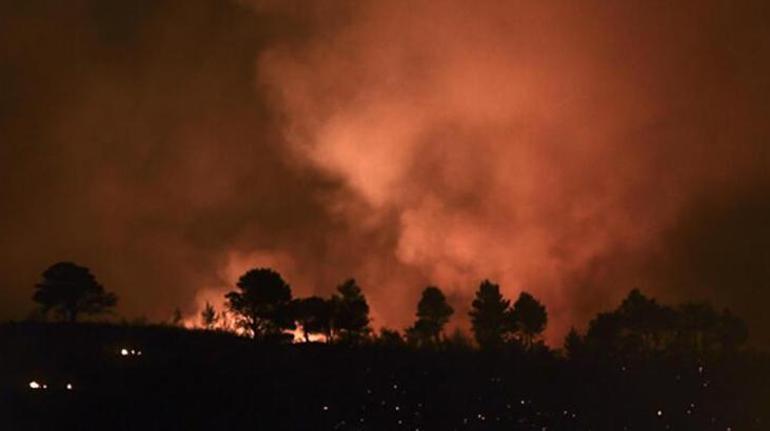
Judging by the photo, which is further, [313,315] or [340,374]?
[313,315]

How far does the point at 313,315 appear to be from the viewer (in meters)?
27.3

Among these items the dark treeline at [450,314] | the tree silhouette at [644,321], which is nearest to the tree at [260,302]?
the dark treeline at [450,314]

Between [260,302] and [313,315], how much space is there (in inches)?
73.0

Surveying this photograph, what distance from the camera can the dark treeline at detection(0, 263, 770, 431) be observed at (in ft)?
64.3

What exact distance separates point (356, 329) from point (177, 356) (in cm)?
755

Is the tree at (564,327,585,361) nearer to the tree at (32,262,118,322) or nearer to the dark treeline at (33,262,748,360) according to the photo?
the dark treeline at (33,262,748,360)

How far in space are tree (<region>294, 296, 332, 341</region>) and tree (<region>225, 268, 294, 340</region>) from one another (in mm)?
669

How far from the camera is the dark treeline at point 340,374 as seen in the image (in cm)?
1961

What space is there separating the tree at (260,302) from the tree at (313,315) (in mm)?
669

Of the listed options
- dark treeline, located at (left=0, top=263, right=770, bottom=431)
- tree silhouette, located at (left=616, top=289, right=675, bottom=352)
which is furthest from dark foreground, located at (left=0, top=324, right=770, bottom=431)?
tree silhouette, located at (left=616, top=289, right=675, bottom=352)

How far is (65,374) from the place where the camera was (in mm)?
19625

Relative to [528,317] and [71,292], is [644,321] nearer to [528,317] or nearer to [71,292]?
[528,317]

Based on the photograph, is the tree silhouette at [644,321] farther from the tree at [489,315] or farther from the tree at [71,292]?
the tree at [71,292]

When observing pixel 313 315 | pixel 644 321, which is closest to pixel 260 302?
pixel 313 315
